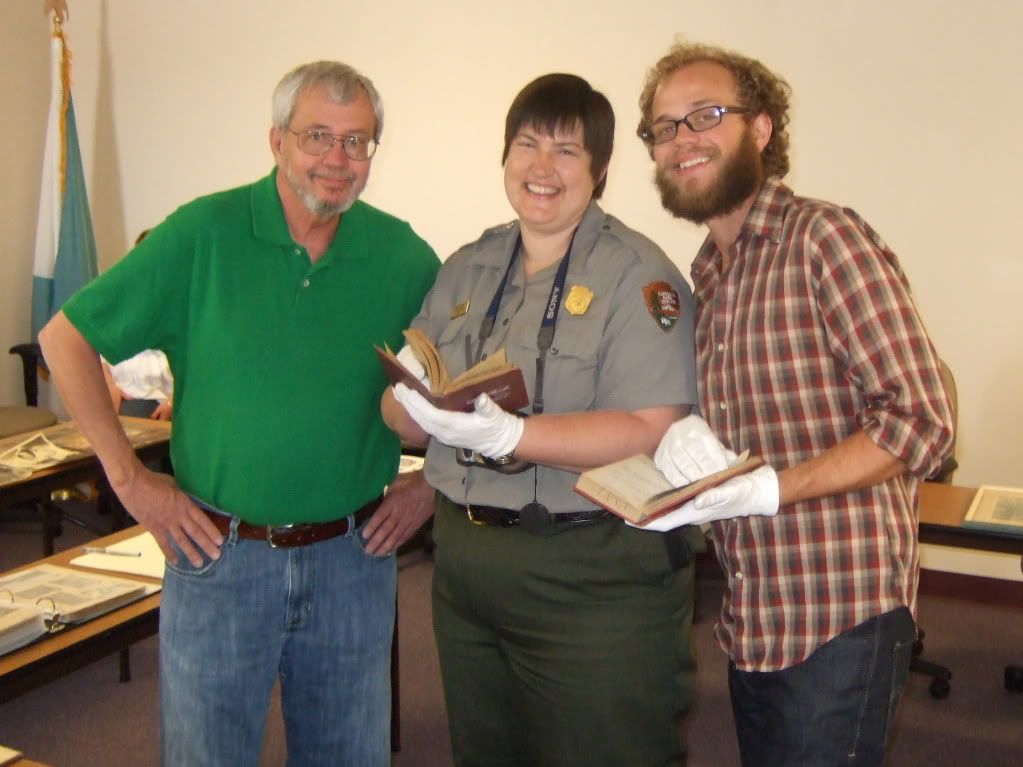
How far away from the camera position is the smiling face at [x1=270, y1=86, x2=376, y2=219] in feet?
6.03

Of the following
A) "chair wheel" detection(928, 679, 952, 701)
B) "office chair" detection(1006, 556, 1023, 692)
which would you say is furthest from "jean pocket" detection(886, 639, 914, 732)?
"office chair" detection(1006, 556, 1023, 692)

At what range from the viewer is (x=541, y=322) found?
5.53 ft

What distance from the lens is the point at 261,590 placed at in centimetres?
181

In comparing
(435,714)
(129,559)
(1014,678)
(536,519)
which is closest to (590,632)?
(536,519)

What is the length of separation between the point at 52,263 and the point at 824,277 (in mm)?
5463

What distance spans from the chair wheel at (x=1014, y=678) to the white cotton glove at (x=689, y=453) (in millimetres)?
2495

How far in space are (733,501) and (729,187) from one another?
0.58 meters

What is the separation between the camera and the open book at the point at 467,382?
58.4 inches

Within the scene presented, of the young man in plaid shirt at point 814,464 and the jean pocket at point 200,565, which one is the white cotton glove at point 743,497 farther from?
the jean pocket at point 200,565

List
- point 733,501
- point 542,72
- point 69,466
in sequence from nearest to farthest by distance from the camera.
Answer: point 733,501 → point 69,466 → point 542,72

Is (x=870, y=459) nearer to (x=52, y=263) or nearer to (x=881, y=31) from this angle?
(x=881, y=31)

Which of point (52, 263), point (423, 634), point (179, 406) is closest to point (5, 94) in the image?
point (52, 263)

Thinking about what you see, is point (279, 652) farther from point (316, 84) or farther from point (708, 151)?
point (708, 151)

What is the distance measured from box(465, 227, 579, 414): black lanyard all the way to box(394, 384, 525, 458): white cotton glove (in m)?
0.12
